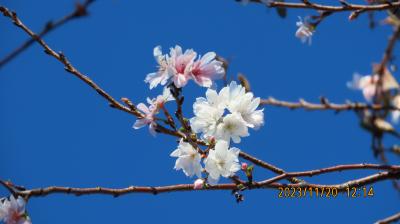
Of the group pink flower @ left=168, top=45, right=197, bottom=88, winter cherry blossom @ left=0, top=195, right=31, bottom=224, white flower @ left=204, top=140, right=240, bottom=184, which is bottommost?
winter cherry blossom @ left=0, top=195, right=31, bottom=224

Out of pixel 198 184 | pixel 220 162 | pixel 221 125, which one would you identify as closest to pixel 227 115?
pixel 221 125

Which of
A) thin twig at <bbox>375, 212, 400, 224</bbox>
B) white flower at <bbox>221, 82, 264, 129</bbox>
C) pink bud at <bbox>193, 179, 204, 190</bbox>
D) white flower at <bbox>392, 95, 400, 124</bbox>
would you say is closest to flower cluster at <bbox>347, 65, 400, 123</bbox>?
white flower at <bbox>392, 95, 400, 124</bbox>

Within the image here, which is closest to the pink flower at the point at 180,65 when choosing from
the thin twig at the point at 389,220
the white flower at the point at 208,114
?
the white flower at the point at 208,114

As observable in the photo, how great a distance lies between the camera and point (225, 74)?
2236 millimetres

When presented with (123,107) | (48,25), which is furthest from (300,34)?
(48,25)

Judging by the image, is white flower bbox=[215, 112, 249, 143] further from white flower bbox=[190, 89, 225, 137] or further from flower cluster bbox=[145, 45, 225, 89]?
flower cluster bbox=[145, 45, 225, 89]

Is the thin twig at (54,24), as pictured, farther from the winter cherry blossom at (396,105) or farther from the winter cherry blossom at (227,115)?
the winter cherry blossom at (227,115)

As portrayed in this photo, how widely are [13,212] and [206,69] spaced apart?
988 mm

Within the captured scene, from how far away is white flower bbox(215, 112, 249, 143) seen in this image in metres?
2.09

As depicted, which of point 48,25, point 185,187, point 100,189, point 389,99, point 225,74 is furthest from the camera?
point 225,74

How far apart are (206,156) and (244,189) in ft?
0.69

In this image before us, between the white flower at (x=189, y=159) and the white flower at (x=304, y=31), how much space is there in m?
0.84

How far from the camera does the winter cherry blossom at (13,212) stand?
202 centimetres

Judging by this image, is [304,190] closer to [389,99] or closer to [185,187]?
[185,187]
